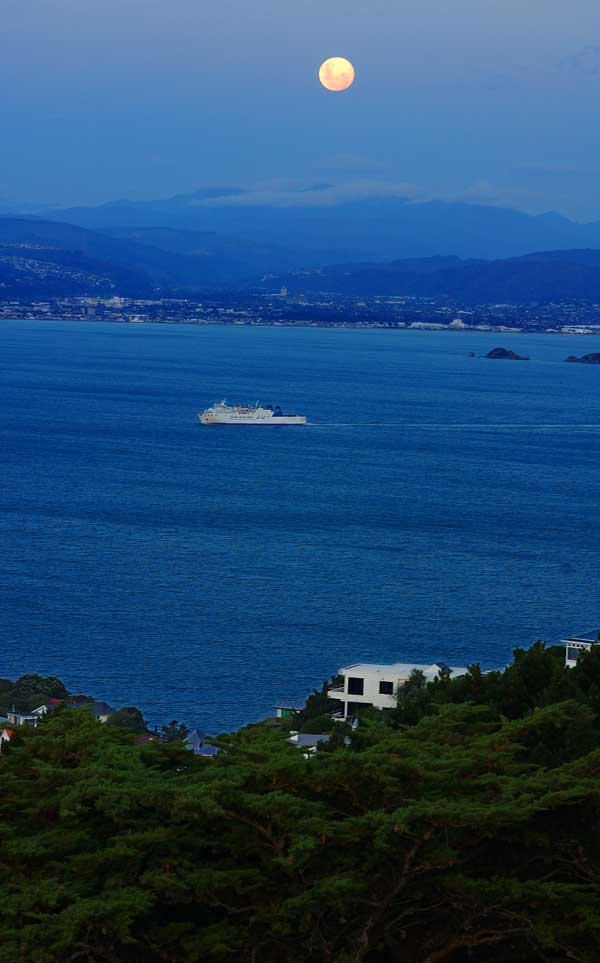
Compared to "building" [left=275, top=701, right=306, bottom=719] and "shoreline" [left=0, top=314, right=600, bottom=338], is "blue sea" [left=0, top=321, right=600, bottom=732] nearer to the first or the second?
"building" [left=275, top=701, right=306, bottom=719]

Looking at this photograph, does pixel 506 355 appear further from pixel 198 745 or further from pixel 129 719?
pixel 198 745

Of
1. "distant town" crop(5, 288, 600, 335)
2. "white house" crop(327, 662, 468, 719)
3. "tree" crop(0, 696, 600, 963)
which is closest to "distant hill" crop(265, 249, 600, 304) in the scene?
"distant town" crop(5, 288, 600, 335)

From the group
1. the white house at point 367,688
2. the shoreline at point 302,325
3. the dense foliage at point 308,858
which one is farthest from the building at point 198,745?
the shoreline at point 302,325

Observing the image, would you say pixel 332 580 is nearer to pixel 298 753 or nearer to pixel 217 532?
pixel 217 532

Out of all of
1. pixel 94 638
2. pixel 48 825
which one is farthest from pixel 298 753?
pixel 94 638

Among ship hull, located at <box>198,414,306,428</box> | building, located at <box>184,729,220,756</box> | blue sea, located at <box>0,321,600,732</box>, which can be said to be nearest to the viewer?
building, located at <box>184,729,220,756</box>

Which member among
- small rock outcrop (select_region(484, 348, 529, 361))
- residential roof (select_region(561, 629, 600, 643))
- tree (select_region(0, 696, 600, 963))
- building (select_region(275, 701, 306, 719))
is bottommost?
tree (select_region(0, 696, 600, 963))
